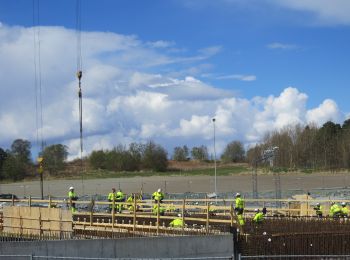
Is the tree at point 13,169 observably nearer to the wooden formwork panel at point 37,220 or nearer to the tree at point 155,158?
the tree at point 155,158

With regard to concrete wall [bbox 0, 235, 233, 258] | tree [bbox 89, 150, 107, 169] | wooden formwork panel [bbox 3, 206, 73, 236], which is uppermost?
tree [bbox 89, 150, 107, 169]

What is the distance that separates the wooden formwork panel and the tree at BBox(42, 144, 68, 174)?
84497 mm

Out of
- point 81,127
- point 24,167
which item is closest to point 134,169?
point 24,167

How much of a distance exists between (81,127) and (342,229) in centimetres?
1131

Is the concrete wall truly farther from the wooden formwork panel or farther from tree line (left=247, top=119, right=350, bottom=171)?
tree line (left=247, top=119, right=350, bottom=171)

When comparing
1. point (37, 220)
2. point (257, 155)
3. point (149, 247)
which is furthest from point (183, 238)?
point (257, 155)

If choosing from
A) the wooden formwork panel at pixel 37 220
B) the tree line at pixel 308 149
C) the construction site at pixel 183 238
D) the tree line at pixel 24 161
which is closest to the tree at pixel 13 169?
the tree line at pixel 24 161

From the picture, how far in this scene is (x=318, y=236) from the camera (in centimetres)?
2206

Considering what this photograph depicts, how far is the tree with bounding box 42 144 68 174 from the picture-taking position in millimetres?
111756

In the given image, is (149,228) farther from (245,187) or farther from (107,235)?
(245,187)

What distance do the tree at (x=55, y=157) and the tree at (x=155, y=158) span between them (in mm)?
15862

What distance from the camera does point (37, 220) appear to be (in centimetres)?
2497

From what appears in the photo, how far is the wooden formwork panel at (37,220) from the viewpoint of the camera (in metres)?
24.0

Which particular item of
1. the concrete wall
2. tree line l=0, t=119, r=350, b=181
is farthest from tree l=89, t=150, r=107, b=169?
the concrete wall
